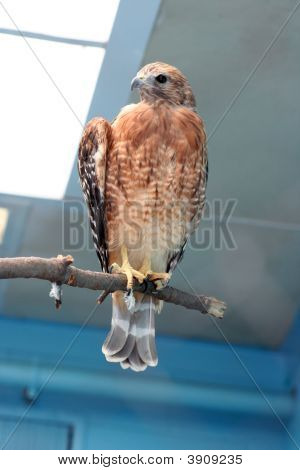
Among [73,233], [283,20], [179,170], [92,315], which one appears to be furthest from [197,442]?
[283,20]

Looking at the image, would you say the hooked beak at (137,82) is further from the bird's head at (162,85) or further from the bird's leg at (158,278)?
the bird's leg at (158,278)

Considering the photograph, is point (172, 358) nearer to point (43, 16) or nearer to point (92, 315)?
point (92, 315)

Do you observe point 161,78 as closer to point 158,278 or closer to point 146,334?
point 158,278

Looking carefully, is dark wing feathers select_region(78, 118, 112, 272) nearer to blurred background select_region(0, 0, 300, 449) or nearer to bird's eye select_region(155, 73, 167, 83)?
bird's eye select_region(155, 73, 167, 83)

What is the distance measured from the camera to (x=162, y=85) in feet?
5.58

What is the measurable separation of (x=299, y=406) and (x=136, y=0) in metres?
1.27

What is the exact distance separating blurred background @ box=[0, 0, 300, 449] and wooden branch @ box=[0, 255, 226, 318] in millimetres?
670

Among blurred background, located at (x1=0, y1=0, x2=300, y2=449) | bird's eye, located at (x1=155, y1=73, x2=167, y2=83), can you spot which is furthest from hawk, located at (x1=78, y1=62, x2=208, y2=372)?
blurred background, located at (x1=0, y1=0, x2=300, y2=449)

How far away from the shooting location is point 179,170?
1658 mm

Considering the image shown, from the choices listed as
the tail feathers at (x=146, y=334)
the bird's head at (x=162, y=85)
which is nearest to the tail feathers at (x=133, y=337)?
the tail feathers at (x=146, y=334)

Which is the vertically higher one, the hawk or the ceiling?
the ceiling

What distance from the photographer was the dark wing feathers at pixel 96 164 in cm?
167

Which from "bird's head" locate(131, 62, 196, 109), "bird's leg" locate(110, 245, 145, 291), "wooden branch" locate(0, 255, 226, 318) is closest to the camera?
"wooden branch" locate(0, 255, 226, 318)

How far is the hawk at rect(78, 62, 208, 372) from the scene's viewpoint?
5.43 ft
